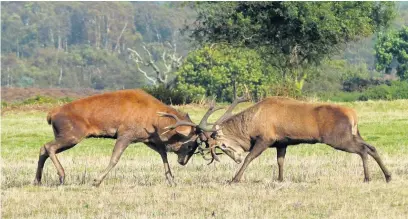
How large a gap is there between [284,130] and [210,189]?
7.04 ft

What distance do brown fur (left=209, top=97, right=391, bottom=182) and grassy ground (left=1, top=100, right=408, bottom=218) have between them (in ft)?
1.84

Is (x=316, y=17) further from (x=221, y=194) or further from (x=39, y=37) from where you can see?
(x=39, y=37)

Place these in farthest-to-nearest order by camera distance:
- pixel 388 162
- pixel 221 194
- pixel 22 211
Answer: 1. pixel 388 162
2. pixel 221 194
3. pixel 22 211

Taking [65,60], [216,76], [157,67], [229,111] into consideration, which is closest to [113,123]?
[229,111]

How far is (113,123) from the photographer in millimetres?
17109

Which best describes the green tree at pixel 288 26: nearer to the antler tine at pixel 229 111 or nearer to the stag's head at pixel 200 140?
the antler tine at pixel 229 111

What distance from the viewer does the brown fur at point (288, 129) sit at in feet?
55.7

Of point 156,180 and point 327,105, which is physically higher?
point 327,105

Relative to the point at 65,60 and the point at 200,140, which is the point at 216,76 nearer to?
the point at 200,140

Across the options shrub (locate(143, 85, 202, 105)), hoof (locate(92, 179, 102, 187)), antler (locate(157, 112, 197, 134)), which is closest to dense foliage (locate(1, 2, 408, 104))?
shrub (locate(143, 85, 202, 105))

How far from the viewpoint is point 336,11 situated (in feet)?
175

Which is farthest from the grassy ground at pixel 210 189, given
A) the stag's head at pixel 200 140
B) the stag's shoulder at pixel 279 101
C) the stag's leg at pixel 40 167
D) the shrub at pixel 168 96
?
the shrub at pixel 168 96

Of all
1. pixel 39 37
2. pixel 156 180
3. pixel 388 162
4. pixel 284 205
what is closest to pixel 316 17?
pixel 388 162

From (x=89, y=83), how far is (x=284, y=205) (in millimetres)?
142930
